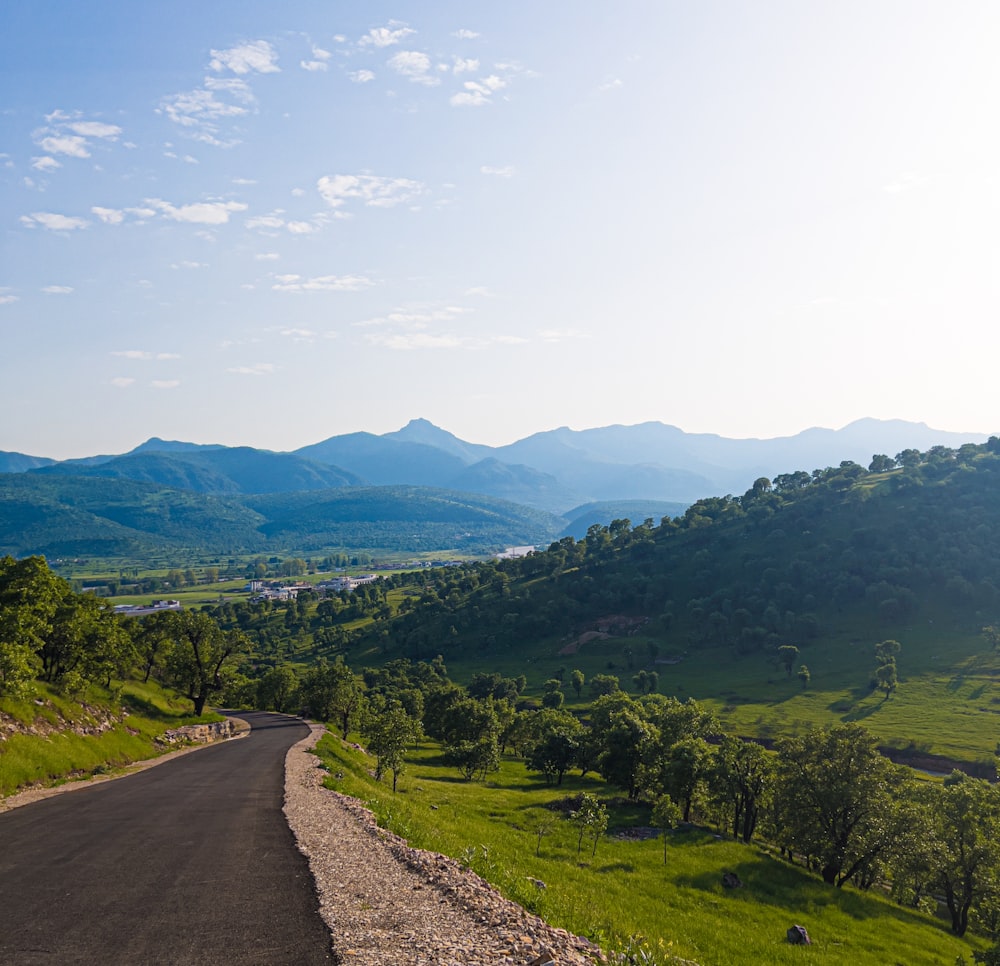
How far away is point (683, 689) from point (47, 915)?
7594 inches

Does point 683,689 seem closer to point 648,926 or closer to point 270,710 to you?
point 270,710

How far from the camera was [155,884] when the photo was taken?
907 inches

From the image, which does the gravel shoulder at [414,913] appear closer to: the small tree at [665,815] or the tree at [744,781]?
the small tree at [665,815]

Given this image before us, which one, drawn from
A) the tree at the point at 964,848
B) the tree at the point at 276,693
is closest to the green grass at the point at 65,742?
the tree at the point at 276,693

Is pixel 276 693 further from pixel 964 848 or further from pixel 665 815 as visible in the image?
pixel 964 848

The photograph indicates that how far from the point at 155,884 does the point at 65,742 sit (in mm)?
34506

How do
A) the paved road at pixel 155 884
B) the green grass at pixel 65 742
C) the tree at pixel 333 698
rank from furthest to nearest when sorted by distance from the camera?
the tree at pixel 333 698 → the green grass at pixel 65 742 → the paved road at pixel 155 884

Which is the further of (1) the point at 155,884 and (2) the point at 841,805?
(2) the point at 841,805

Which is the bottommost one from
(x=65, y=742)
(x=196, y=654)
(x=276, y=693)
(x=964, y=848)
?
(x=276, y=693)

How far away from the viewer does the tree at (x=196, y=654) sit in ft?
302

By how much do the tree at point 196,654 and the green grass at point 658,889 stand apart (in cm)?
3326

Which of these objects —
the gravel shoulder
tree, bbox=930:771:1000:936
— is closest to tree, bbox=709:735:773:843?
tree, bbox=930:771:1000:936

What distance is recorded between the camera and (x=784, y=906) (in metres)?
48.5

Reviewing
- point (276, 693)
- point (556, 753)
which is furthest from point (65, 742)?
point (276, 693)
